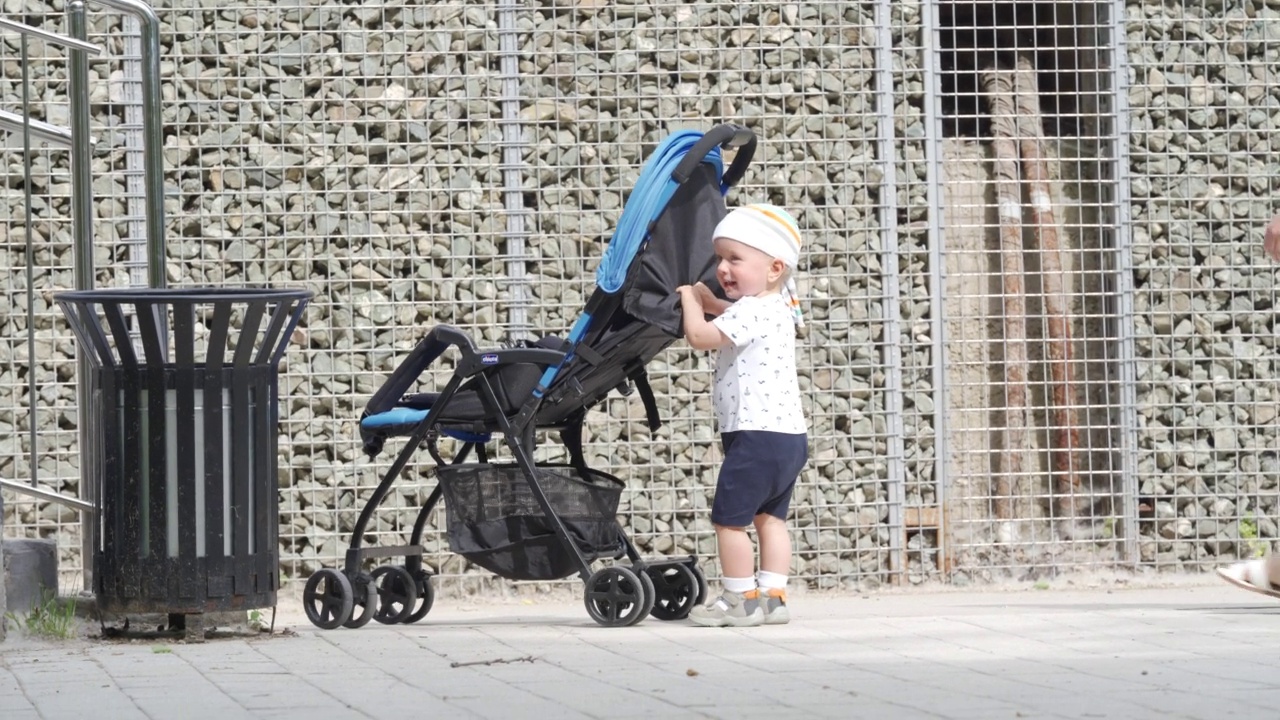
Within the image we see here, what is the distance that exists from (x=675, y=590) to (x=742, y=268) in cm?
118

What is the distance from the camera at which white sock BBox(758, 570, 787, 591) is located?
233 inches

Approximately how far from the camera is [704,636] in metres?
5.58

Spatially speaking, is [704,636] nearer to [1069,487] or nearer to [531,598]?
[531,598]

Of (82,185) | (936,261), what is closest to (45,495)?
(82,185)

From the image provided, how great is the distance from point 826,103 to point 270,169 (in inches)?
93.3

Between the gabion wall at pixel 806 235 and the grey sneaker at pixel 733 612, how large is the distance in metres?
1.60

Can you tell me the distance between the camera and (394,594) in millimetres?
6191

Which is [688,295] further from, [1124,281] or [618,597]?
[1124,281]

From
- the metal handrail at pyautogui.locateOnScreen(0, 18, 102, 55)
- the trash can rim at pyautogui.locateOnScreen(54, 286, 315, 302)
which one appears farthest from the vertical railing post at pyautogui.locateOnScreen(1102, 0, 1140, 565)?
the metal handrail at pyautogui.locateOnScreen(0, 18, 102, 55)

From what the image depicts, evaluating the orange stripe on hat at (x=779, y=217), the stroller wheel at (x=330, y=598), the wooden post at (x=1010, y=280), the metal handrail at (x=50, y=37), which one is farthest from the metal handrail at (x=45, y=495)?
the wooden post at (x=1010, y=280)

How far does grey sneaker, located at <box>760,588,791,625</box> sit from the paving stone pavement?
0.08 metres

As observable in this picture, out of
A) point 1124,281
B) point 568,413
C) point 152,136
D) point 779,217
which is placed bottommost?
point 568,413

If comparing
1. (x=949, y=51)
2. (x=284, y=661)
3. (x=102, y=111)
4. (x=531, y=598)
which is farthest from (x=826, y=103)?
(x=284, y=661)

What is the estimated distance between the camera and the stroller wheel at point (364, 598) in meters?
5.96
